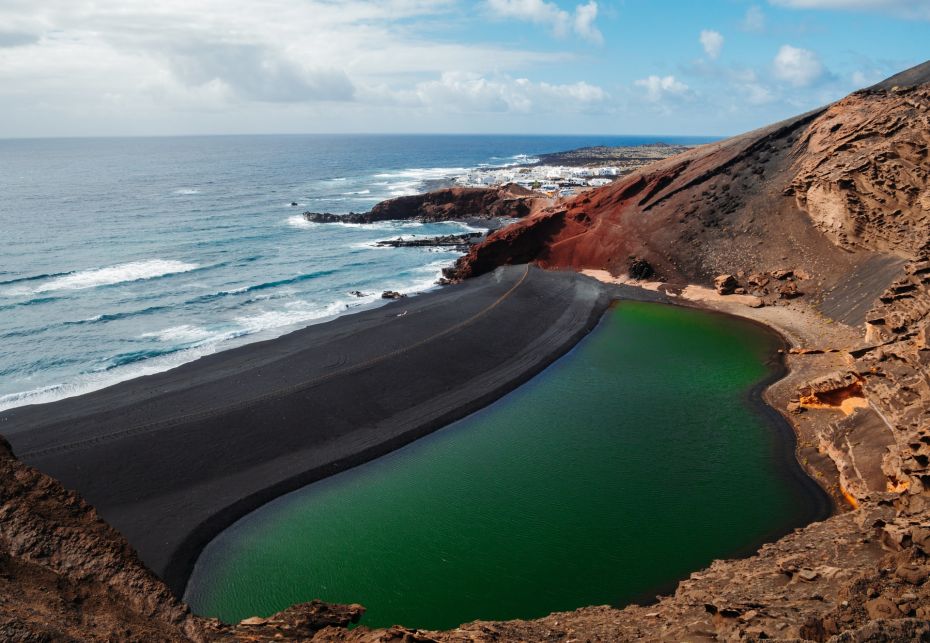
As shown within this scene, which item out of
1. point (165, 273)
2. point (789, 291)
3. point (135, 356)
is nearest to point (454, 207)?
point (165, 273)

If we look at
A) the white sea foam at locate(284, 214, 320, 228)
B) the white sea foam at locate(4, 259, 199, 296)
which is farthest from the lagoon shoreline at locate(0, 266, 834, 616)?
the white sea foam at locate(284, 214, 320, 228)

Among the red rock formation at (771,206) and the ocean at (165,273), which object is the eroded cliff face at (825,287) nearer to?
the red rock formation at (771,206)

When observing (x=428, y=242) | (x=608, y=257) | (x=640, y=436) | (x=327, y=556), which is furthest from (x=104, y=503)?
(x=428, y=242)

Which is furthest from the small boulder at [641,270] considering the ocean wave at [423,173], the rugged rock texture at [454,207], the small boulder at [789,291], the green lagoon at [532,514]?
the ocean wave at [423,173]

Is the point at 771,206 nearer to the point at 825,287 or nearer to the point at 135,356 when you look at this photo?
the point at 825,287

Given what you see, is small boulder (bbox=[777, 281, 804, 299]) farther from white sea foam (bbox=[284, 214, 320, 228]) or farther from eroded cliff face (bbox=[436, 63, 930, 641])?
white sea foam (bbox=[284, 214, 320, 228])
